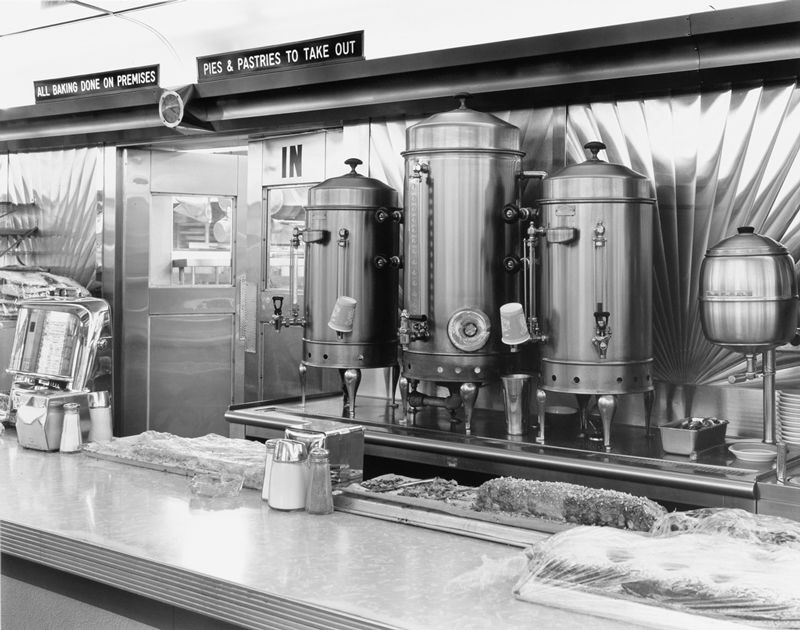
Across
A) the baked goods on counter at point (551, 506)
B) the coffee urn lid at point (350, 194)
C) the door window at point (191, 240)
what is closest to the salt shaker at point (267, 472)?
the baked goods on counter at point (551, 506)

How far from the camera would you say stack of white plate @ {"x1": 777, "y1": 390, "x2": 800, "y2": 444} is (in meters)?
3.56

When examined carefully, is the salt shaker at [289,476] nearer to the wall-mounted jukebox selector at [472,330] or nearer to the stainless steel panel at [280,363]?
the wall-mounted jukebox selector at [472,330]

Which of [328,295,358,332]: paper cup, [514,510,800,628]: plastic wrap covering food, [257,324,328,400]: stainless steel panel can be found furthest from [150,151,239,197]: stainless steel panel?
[514,510,800,628]: plastic wrap covering food

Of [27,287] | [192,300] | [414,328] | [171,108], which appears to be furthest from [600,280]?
Result: [27,287]

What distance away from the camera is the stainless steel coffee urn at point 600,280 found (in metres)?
3.81

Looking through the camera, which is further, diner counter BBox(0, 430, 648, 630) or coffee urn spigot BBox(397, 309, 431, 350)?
coffee urn spigot BBox(397, 309, 431, 350)

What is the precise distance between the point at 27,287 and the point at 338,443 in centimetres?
474

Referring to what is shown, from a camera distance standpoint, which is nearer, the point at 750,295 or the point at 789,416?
the point at 750,295

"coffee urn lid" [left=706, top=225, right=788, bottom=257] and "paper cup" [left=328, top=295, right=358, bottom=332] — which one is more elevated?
"coffee urn lid" [left=706, top=225, right=788, bottom=257]

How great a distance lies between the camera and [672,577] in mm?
1765

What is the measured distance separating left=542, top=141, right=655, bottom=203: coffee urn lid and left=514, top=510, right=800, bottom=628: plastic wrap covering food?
78.9 inches

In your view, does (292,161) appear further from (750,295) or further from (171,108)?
(750,295)

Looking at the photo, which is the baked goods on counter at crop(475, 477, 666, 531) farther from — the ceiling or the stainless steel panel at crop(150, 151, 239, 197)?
the stainless steel panel at crop(150, 151, 239, 197)

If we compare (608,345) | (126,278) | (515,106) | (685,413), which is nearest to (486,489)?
(608,345)
